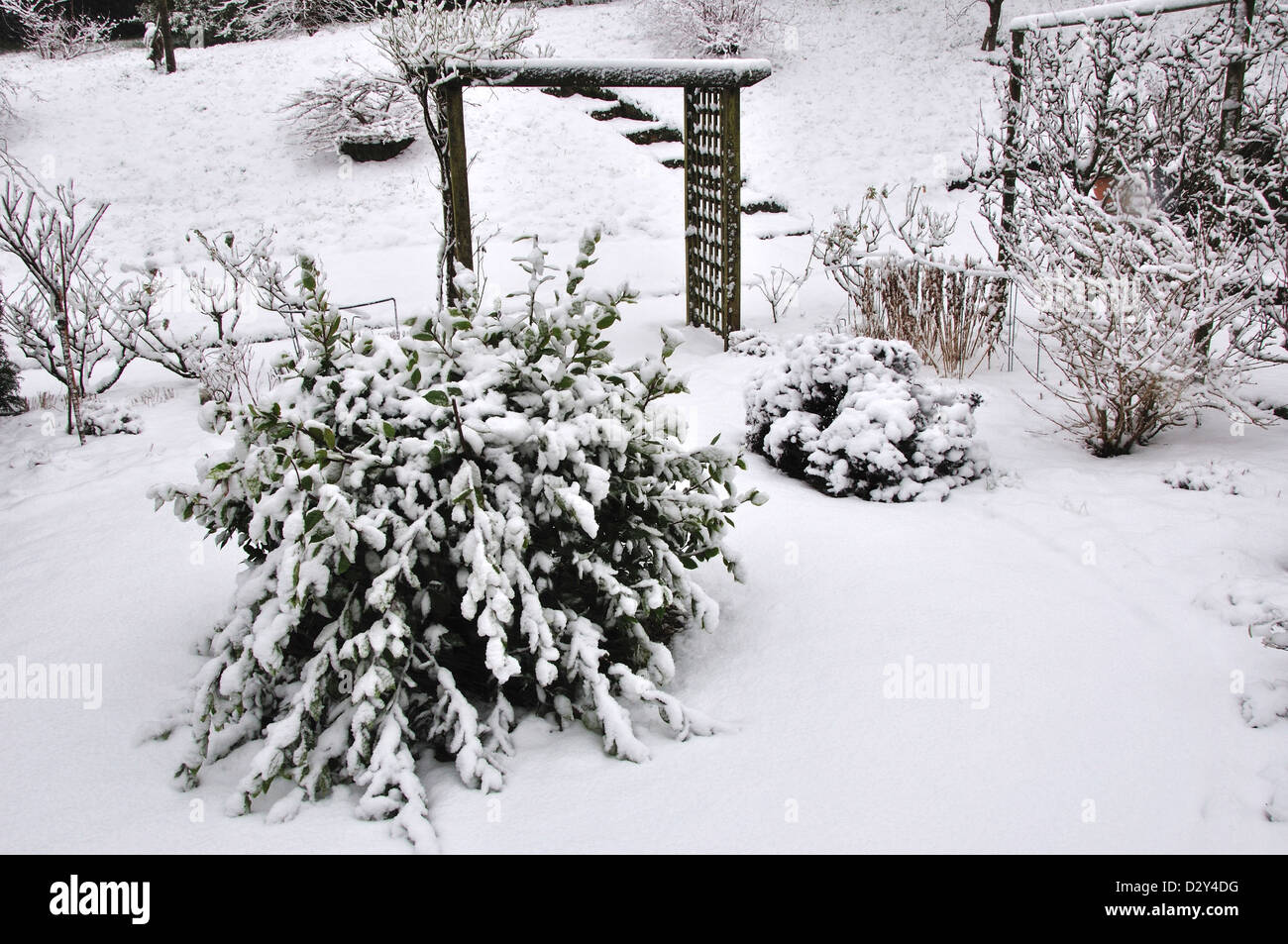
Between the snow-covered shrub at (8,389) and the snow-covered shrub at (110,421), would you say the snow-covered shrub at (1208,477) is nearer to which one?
the snow-covered shrub at (110,421)

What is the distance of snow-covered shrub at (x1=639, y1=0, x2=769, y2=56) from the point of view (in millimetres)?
17406

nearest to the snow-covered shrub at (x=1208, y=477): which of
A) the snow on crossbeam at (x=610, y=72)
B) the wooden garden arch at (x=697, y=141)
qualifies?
the wooden garden arch at (x=697, y=141)

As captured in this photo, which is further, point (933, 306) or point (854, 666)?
point (933, 306)

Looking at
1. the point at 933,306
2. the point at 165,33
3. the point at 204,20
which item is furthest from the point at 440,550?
the point at 204,20

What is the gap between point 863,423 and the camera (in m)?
4.55

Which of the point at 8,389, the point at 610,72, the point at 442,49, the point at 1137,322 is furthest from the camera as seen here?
the point at 442,49

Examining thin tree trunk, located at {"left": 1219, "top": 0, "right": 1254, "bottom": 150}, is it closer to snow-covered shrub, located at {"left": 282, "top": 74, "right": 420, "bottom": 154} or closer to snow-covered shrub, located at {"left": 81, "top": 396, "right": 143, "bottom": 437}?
snow-covered shrub, located at {"left": 81, "top": 396, "right": 143, "bottom": 437}

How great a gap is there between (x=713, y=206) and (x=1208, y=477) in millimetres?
4698

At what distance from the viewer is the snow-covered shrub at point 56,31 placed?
18.5m

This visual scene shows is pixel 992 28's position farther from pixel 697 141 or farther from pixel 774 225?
pixel 697 141

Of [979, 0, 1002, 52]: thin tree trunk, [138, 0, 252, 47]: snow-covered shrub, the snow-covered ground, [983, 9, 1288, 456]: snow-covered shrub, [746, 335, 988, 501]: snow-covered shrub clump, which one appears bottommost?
the snow-covered ground

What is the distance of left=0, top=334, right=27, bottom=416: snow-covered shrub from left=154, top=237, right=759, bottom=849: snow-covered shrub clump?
5.10 metres

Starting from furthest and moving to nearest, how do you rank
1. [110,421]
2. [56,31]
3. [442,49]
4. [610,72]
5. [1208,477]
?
[56,31] → [442,49] → [610,72] → [110,421] → [1208,477]

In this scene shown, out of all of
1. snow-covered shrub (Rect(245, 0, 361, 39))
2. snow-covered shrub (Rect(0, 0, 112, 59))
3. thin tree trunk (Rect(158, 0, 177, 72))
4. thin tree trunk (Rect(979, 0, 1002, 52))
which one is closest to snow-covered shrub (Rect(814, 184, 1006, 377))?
thin tree trunk (Rect(979, 0, 1002, 52))
